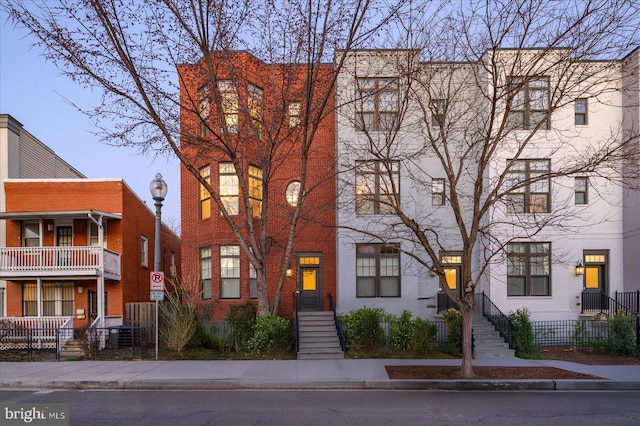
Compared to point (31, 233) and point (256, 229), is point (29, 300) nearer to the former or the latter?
point (31, 233)

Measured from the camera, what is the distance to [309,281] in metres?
18.8

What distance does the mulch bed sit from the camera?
1084 centimetres

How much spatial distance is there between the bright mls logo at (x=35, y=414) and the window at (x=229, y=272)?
32.3ft

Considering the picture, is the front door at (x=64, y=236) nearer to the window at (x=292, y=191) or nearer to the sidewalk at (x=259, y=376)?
the sidewalk at (x=259, y=376)

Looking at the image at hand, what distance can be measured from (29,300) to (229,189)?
963 cm

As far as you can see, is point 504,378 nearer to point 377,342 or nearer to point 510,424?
point 510,424

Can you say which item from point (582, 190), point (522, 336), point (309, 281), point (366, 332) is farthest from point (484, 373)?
point (582, 190)

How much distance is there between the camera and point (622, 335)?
14.3 m

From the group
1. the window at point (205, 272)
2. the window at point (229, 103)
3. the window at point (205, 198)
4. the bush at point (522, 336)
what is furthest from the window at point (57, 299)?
the bush at point (522, 336)

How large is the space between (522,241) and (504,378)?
26.8ft

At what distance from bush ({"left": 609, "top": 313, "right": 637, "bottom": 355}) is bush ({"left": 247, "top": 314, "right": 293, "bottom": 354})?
10287 mm

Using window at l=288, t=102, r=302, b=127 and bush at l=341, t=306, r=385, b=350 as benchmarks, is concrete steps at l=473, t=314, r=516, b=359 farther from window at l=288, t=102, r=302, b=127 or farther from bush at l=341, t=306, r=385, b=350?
window at l=288, t=102, r=302, b=127

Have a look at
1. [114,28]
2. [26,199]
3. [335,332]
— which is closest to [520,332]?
[335,332]

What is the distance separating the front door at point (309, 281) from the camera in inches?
734
